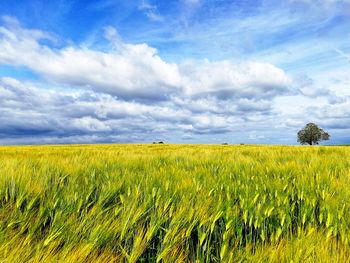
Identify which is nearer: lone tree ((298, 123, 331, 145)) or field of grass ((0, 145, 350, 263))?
field of grass ((0, 145, 350, 263))

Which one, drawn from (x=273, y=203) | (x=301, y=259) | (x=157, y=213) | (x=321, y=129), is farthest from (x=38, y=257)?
(x=321, y=129)

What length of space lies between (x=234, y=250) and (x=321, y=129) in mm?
78223

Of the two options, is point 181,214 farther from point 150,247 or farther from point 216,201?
point 216,201

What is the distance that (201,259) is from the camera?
1.47 metres

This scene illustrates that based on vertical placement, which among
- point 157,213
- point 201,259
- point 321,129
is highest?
point 321,129

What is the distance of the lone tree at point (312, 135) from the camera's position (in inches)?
2776

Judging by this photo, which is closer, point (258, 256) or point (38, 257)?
point (38, 257)

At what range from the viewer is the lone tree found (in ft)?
231

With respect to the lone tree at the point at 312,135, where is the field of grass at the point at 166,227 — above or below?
below

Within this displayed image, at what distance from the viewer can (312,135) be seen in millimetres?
70500

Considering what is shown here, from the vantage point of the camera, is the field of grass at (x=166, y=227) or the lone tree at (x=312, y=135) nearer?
the field of grass at (x=166, y=227)

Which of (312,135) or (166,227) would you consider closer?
(166,227)

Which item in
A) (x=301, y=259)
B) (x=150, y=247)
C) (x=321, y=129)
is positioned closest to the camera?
(x=301, y=259)

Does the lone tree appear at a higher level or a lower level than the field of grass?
higher
